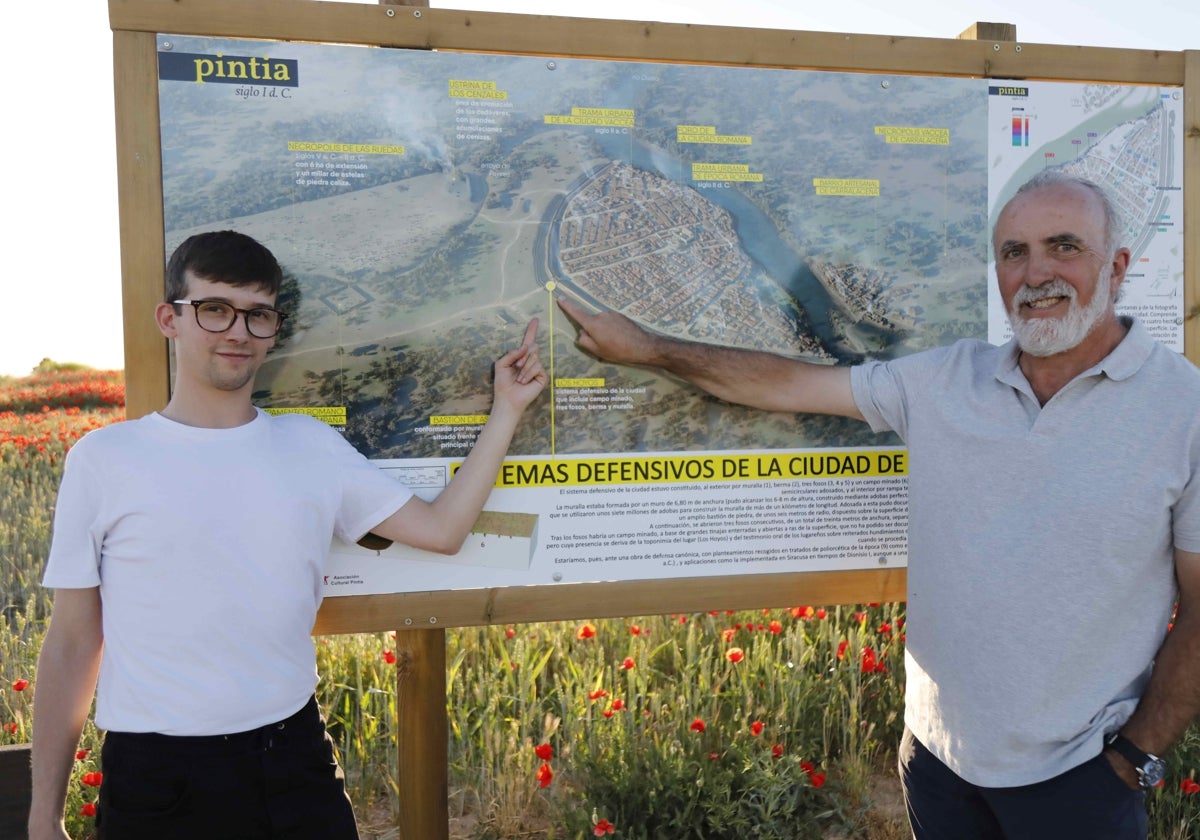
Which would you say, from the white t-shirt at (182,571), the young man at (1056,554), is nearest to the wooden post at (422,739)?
the white t-shirt at (182,571)

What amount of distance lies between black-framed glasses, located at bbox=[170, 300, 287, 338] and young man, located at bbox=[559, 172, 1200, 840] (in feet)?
5.63

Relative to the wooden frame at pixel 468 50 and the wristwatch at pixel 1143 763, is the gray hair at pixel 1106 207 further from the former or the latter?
the wristwatch at pixel 1143 763

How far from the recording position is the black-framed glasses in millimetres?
2367

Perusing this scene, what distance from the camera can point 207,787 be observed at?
86.0 inches

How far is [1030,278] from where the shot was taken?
2430 millimetres

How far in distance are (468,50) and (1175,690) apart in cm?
247

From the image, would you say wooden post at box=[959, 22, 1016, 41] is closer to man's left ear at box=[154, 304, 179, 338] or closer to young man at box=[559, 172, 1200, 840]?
young man at box=[559, 172, 1200, 840]

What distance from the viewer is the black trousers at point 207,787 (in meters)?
2.18

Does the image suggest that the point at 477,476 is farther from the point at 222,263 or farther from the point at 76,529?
the point at 76,529

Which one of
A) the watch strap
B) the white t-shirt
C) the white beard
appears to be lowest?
the watch strap

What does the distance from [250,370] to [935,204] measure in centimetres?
217

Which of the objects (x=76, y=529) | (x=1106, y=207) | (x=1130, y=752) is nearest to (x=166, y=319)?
(x=76, y=529)

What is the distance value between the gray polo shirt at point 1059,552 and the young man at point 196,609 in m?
1.58

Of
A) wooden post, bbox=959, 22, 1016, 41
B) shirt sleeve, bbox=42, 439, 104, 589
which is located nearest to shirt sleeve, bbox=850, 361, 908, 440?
wooden post, bbox=959, 22, 1016, 41
